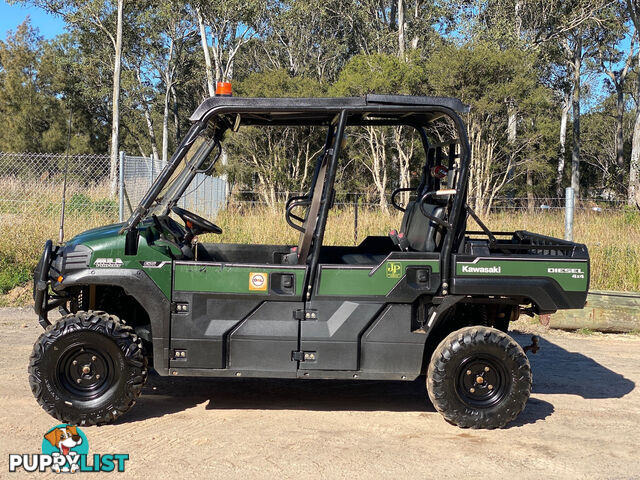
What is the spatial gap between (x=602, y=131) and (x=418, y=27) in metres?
20.1

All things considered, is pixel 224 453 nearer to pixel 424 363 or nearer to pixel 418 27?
pixel 424 363

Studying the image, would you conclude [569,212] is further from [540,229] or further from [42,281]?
[42,281]

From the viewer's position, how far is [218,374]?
457 centimetres

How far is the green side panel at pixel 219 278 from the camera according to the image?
455 centimetres

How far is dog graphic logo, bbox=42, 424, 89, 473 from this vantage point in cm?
389

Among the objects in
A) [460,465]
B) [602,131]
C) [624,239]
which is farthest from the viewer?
[602,131]

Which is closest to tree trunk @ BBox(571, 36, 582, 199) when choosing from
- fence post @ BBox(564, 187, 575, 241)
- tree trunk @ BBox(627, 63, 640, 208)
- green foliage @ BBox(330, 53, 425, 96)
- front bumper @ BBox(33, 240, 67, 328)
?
tree trunk @ BBox(627, 63, 640, 208)

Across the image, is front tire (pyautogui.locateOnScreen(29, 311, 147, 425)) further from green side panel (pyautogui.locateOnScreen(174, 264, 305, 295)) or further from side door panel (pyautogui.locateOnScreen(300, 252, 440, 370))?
side door panel (pyautogui.locateOnScreen(300, 252, 440, 370))

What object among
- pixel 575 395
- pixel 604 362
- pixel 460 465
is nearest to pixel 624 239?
pixel 604 362

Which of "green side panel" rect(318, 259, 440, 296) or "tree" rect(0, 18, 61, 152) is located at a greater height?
"tree" rect(0, 18, 61, 152)

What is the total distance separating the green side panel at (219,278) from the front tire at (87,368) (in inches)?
21.2

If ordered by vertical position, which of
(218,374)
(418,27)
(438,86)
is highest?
(418,27)

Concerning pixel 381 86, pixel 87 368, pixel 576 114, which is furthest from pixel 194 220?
pixel 576 114

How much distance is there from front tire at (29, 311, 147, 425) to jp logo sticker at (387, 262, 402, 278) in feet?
6.05
